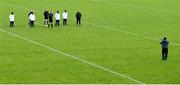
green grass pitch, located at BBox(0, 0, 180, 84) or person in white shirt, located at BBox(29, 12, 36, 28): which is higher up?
person in white shirt, located at BBox(29, 12, 36, 28)

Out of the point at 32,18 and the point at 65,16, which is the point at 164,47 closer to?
the point at 32,18

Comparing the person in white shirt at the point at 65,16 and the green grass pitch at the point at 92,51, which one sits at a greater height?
the person in white shirt at the point at 65,16

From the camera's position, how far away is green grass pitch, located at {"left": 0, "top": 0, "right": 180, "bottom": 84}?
Answer: 26.1 meters

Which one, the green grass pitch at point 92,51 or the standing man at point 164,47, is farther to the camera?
the standing man at point 164,47

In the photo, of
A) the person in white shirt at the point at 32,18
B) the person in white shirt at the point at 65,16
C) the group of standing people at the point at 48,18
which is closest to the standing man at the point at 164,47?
the group of standing people at the point at 48,18

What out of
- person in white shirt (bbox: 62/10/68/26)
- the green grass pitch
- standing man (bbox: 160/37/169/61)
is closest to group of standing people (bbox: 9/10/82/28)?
person in white shirt (bbox: 62/10/68/26)

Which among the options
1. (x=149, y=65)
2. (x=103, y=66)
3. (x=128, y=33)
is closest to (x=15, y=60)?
(x=103, y=66)

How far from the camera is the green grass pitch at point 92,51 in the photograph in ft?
85.7

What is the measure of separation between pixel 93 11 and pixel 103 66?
35678 millimetres

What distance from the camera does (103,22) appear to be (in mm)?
51188

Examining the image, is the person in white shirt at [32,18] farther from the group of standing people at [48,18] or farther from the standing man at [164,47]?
the standing man at [164,47]

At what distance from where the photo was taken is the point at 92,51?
3353cm

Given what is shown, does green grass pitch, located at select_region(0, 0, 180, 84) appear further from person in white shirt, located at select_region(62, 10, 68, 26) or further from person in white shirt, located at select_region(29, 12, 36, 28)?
person in white shirt, located at select_region(62, 10, 68, 26)

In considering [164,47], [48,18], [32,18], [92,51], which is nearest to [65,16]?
[48,18]
